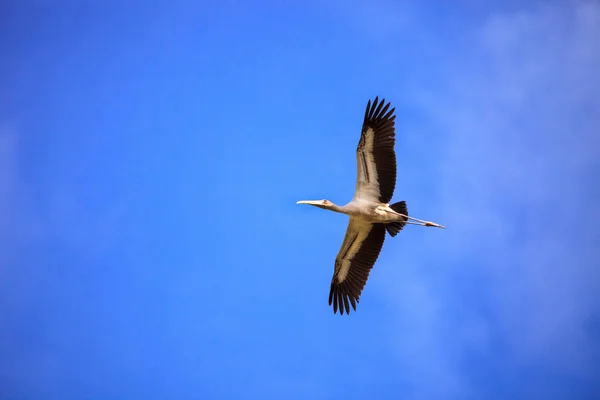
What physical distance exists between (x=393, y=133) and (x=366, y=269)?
429cm

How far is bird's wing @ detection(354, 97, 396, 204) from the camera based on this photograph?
63.0ft

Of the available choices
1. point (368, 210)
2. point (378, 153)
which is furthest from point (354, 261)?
point (378, 153)

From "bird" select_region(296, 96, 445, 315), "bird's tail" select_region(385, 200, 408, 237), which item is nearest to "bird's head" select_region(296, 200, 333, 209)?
"bird" select_region(296, 96, 445, 315)

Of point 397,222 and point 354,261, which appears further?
point 354,261

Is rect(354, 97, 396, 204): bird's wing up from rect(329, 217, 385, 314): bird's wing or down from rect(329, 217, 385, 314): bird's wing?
up

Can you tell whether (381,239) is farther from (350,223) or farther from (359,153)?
(359,153)

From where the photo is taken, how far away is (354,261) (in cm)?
2083

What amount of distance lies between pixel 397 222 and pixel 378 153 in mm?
2109

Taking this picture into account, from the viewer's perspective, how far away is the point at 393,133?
19.2 meters

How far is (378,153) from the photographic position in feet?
63.2

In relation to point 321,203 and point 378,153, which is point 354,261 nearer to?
point 321,203

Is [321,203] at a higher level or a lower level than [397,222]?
higher

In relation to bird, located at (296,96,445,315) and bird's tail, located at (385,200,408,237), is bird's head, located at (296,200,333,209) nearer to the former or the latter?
bird, located at (296,96,445,315)

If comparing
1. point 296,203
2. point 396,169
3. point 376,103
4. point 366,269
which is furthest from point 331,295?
point 376,103
